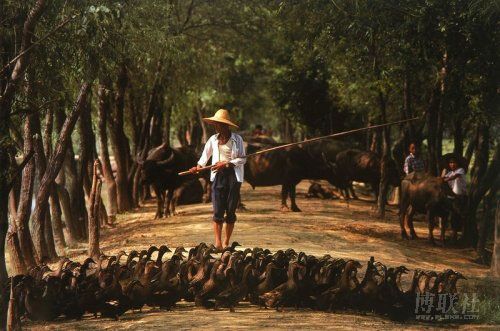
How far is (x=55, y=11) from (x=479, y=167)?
460 inches

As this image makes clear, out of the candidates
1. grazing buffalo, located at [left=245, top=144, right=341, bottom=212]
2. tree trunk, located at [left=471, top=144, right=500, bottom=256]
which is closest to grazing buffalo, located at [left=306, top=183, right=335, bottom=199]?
grazing buffalo, located at [left=245, top=144, right=341, bottom=212]

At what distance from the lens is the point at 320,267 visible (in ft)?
33.8

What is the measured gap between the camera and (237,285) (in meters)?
10.0

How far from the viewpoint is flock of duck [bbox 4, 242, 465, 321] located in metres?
9.77

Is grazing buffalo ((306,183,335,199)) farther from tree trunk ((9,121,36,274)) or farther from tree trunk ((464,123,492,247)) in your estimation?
tree trunk ((9,121,36,274))

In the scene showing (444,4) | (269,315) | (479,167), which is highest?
(444,4)

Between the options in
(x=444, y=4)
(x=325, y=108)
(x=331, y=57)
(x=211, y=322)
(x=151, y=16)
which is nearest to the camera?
(x=211, y=322)

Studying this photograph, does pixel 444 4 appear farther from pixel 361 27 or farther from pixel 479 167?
pixel 479 167

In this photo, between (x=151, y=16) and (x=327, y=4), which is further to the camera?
(x=151, y=16)

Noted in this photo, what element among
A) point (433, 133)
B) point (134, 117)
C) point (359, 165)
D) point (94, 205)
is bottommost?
point (94, 205)

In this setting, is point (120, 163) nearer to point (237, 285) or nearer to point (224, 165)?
point (224, 165)

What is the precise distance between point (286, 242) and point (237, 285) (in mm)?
5532

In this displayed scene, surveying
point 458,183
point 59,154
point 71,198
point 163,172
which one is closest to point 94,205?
point 59,154

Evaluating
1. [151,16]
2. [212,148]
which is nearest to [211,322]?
[212,148]
